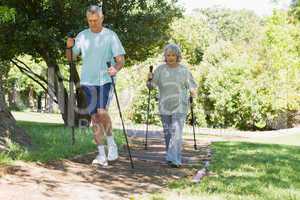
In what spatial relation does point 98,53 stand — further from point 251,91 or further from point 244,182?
point 251,91

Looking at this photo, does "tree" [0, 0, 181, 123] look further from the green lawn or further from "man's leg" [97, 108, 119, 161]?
"man's leg" [97, 108, 119, 161]

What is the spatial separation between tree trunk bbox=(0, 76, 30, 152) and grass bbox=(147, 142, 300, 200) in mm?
2280

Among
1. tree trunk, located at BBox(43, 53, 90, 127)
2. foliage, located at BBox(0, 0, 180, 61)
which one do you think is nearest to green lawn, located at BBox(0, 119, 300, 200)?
foliage, located at BBox(0, 0, 180, 61)

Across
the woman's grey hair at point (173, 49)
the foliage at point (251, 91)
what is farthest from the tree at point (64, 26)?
the woman's grey hair at point (173, 49)

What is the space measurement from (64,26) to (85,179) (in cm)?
972

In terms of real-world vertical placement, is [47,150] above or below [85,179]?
above

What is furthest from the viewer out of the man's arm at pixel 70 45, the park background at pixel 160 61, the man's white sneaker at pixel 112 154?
the park background at pixel 160 61

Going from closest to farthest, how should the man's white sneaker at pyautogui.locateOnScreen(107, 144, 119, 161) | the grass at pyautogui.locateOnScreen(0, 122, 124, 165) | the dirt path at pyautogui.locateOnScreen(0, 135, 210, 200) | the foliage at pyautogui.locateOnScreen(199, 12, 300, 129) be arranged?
1. the dirt path at pyautogui.locateOnScreen(0, 135, 210, 200)
2. the grass at pyautogui.locateOnScreen(0, 122, 124, 165)
3. the man's white sneaker at pyautogui.locateOnScreen(107, 144, 119, 161)
4. the foliage at pyautogui.locateOnScreen(199, 12, 300, 129)

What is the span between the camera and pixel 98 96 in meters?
6.55

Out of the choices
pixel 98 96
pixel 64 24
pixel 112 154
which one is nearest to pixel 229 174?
pixel 112 154

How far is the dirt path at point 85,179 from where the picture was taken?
15.4 ft

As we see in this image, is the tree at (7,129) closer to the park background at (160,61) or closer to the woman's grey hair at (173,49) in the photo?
the park background at (160,61)

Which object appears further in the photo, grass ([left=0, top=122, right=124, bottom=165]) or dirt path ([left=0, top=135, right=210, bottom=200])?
grass ([left=0, top=122, right=124, bottom=165])

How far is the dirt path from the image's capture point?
4703 mm
